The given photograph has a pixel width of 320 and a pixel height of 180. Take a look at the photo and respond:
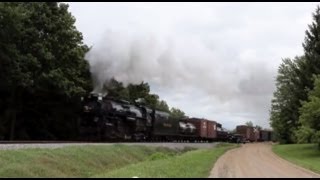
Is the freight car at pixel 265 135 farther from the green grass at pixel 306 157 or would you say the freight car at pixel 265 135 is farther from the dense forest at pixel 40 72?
the dense forest at pixel 40 72

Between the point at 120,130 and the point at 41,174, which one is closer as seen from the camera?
the point at 41,174

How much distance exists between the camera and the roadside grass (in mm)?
22656

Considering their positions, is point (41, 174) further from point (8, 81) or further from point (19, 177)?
point (8, 81)

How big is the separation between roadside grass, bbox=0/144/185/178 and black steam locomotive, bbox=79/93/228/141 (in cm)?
465

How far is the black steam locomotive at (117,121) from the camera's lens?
1638 inches

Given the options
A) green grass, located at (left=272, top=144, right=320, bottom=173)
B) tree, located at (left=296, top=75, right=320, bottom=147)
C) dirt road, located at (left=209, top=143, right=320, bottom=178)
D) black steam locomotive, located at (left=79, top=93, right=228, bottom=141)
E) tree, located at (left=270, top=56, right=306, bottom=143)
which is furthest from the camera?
tree, located at (left=270, top=56, right=306, bottom=143)

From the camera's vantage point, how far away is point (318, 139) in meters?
45.4

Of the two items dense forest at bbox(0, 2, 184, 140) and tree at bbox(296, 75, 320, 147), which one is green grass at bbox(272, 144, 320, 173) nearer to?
tree at bbox(296, 75, 320, 147)

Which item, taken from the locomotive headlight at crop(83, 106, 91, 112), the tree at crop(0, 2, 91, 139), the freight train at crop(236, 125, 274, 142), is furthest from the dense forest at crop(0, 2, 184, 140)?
the freight train at crop(236, 125, 274, 142)

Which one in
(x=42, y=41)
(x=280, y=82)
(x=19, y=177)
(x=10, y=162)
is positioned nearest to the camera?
(x=19, y=177)

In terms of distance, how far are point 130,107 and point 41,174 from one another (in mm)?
22332

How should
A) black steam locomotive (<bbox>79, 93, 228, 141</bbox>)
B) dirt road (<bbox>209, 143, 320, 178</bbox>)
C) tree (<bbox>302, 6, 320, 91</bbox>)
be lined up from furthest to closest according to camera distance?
tree (<bbox>302, 6, 320, 91</bbox>) < black steam locomotive (<bbox>79, 93, 228, 141</bbox>) < dirt road (<bbox>209, 143, 320, 178</bbox>)

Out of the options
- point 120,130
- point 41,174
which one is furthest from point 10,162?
point 120,130

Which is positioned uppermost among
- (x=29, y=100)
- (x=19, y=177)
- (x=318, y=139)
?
(x=29, y=100)
